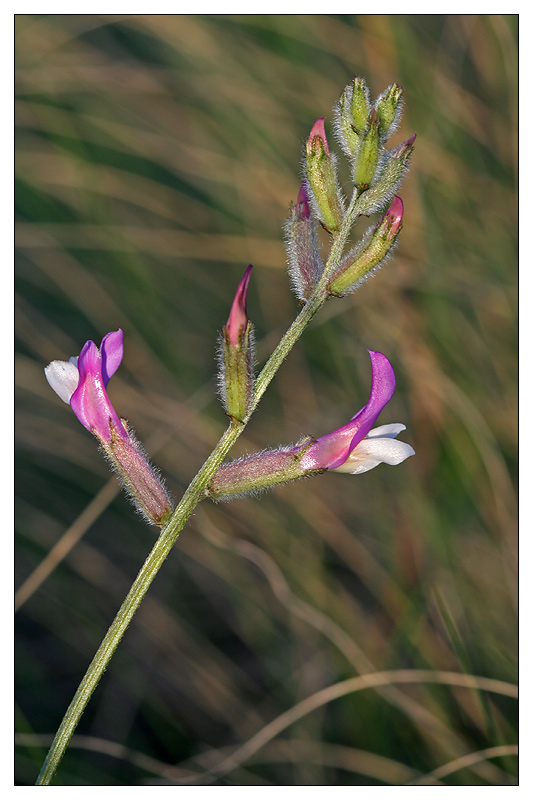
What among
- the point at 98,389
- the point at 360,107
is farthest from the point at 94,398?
the point at 360,107

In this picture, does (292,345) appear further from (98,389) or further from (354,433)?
(98,389)

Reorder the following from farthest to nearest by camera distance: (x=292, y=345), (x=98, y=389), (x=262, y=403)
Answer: (x=262, y=403)
(x=98, y=389)
(x=292, y=345)

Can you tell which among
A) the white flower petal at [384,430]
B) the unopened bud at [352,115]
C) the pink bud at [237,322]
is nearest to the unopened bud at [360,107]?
the unopened bud at [352,115]

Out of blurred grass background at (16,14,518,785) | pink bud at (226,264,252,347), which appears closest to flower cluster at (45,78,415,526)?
pink bud at (226,264,252,347)

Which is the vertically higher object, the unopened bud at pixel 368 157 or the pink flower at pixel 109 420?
the unopened bud at pixel 368 157

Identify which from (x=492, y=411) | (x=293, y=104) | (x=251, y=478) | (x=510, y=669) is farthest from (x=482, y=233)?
(x=251, y=478)

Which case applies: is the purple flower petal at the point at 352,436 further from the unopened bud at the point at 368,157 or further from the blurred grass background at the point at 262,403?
the blurred grass background at the point at 262,403

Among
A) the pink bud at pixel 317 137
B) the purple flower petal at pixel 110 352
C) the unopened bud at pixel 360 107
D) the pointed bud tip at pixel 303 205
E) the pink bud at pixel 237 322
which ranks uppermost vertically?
the unopened bud at pixel 360 107
